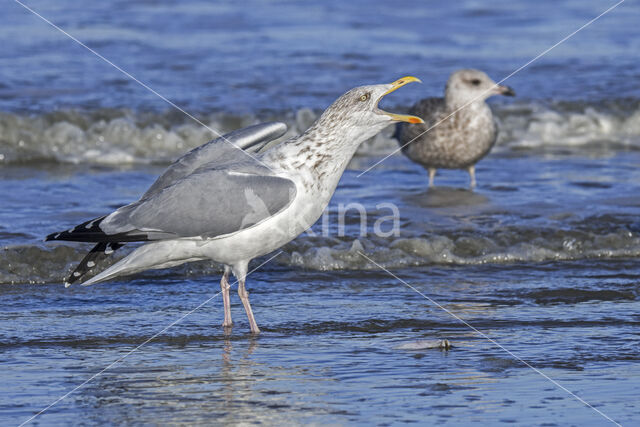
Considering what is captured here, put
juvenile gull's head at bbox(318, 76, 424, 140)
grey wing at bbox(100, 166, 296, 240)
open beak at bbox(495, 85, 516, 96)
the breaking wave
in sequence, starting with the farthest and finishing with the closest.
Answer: the breaking wave
open beak at bbox(495, 85, 516, 96)
juvenile gull's head at bbox(318, 76, 424, 140)
grey wing at bbox(100, 166, 296, 240)

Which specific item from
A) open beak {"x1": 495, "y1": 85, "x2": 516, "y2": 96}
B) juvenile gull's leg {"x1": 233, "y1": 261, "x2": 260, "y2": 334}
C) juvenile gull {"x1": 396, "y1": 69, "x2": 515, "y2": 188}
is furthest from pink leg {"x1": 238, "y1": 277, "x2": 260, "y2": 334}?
open beak {"x1": 495, "y1": 85, "x2": 516, "y2": 96}

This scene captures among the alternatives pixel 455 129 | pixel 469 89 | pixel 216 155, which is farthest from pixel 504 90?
pixel 216 155

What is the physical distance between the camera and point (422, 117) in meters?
9.87

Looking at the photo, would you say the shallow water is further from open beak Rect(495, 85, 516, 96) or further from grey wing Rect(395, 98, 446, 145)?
open beak Rect(495, 85, 516, 96)

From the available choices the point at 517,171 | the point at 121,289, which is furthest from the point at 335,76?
the point at 121,289

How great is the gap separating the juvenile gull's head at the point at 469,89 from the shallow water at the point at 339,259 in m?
0.74

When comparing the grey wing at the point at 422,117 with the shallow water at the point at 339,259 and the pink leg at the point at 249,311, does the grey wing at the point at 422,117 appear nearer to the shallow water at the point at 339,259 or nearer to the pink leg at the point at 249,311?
the shallow water at the point at 339,259

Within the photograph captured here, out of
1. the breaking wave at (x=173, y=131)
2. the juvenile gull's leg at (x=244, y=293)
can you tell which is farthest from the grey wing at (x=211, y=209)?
the breaking wave at (x=173, y=131)

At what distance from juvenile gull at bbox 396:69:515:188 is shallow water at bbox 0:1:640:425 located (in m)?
0.29

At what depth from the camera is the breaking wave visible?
1080cm

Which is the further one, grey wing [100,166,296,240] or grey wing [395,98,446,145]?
grey wing [395,98,446,145]

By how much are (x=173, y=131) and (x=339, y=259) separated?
5133 mm

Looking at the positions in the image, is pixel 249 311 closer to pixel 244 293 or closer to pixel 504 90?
pixel 244 293

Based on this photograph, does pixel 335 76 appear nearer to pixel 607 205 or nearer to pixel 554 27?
pixel 554 27
